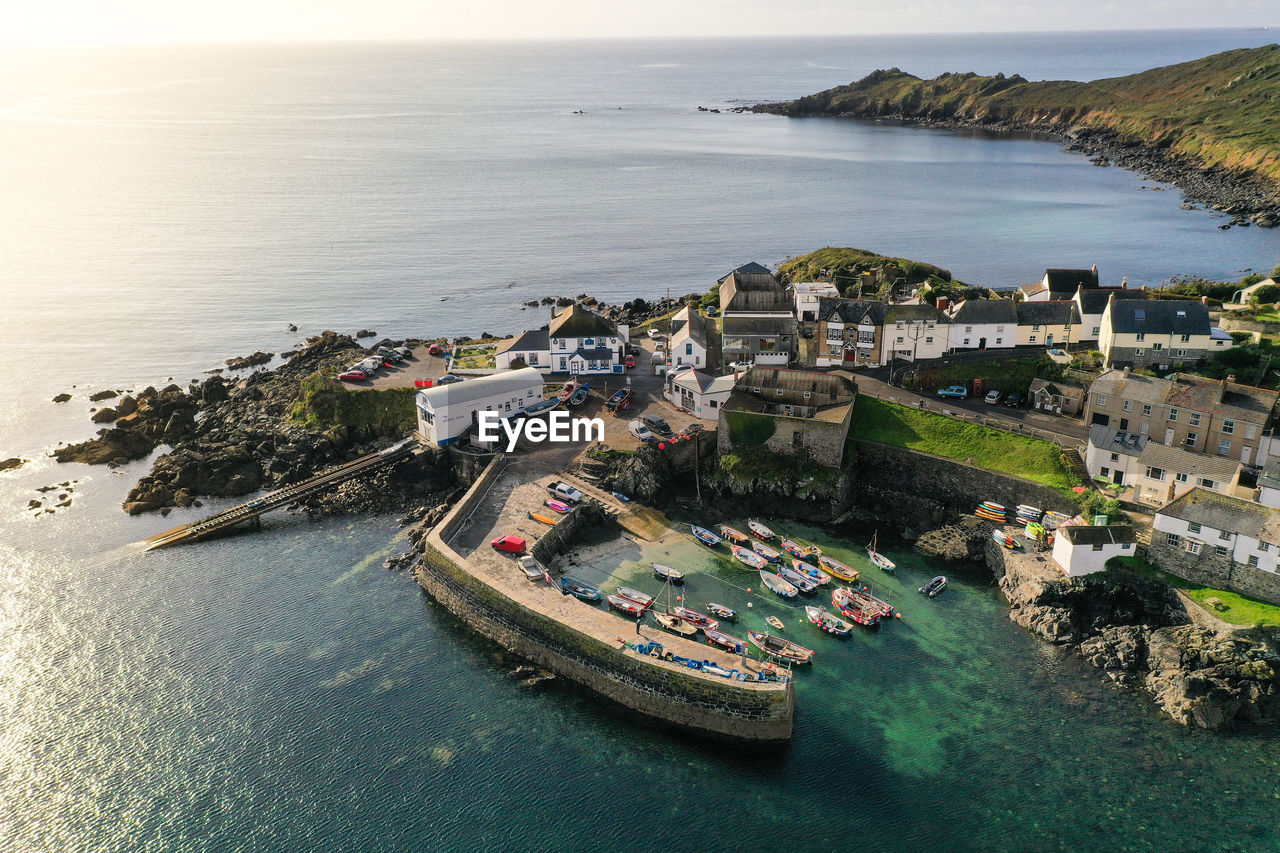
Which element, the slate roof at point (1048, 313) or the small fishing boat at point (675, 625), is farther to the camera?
the slate roof at point (1048, 313)

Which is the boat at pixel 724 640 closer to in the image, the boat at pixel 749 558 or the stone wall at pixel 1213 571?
the boat at pixel 749 558

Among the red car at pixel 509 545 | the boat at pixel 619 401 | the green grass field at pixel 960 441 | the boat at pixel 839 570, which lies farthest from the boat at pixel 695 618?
the boat at pixel 619 401

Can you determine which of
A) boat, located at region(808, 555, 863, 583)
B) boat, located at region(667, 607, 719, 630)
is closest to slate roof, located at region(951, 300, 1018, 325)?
boat, located at region(808, 555, 863, 583)

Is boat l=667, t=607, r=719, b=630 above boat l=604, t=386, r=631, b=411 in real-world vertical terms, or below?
below

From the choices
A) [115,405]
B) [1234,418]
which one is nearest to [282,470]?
[115,405]

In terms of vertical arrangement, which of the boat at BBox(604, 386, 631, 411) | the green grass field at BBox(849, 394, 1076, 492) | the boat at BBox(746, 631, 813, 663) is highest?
the boat at BBox(604, 386, 631, 411)

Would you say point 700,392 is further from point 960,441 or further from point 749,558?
point 960,441

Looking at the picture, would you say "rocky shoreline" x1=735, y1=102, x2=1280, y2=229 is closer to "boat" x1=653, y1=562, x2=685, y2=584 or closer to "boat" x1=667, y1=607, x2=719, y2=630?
"boat" x1=653, y1=562, x2=685, y2=584
